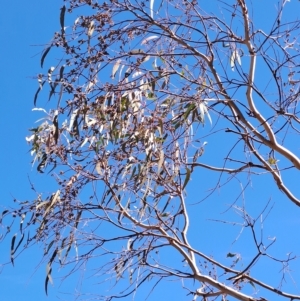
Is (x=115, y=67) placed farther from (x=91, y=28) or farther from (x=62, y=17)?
(x=62, y=17)

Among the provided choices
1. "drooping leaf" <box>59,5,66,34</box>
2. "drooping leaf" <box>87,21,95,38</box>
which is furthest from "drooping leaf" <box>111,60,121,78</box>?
"drooping leaf" <box>59,5,66,34</box>

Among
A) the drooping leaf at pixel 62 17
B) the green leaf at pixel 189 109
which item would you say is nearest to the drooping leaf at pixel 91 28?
the drooping leaf at pixel 62 17

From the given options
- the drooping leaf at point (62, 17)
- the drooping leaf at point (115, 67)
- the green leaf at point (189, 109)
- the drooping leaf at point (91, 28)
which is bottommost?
the green leaf at point (189, 109)

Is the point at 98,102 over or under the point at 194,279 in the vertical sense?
over

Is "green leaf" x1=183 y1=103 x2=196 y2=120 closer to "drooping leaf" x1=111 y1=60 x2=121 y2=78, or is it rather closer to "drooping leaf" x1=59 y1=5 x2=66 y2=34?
"drooping leaf" x1=111 y1=60 x2=121 y2=78

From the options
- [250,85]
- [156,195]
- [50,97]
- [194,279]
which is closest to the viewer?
[250,85]

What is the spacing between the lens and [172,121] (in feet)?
8.57

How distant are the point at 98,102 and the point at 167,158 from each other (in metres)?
0.49

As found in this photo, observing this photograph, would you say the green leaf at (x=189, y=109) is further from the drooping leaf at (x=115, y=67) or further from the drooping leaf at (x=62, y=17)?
the drooping leaf at (x=62, y=17)

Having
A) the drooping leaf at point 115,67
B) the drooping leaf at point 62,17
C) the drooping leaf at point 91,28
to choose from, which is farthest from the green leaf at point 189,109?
the drooping leaf at point 62,17

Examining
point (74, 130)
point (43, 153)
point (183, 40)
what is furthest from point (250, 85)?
point (43, 153)

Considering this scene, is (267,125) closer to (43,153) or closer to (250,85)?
(250,85)

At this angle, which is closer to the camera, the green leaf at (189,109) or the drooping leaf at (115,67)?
the green leaf at (189,109)

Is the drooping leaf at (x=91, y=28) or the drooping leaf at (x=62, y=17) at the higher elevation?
the drooping leaf at (x=62, y=17)
